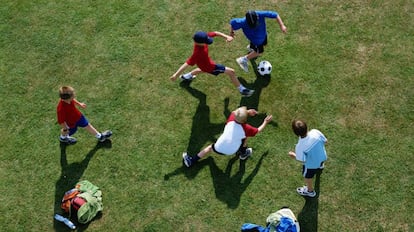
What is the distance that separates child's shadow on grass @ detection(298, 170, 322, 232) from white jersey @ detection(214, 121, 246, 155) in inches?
64.3

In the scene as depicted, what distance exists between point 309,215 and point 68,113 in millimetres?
4795

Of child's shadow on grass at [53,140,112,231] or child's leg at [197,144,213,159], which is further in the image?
child's leg at [197,144,213,159]

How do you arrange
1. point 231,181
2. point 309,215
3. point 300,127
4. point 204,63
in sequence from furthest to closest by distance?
point 204,63, point 231,181, point 309,215, point 300,127

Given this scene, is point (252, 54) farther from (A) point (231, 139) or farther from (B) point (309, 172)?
(B) point (309, 172)

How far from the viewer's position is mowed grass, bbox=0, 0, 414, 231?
8562mm

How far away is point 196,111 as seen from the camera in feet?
32.0

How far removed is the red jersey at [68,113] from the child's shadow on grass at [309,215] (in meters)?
4.53

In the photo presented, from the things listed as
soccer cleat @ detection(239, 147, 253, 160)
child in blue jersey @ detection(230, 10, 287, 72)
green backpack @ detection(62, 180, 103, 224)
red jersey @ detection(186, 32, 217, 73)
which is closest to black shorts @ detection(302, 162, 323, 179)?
soccer cleat @ detection(239, 147, 253, 160)

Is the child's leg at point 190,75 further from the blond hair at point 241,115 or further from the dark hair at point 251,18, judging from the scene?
the blond hair at point 241,115

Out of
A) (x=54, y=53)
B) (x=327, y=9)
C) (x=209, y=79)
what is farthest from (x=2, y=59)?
(x=327, y=9)

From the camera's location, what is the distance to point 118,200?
8.77 m

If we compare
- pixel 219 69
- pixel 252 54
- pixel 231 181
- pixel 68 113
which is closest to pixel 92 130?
pixel 68 113

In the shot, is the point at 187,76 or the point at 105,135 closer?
the point at 105,135

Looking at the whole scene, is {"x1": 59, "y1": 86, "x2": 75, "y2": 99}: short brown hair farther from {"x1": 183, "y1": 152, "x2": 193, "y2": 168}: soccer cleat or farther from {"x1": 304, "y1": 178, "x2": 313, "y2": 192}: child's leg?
{"x1": 304, "y1": 178, "x2": 313, "y2": 192}: child's leg
